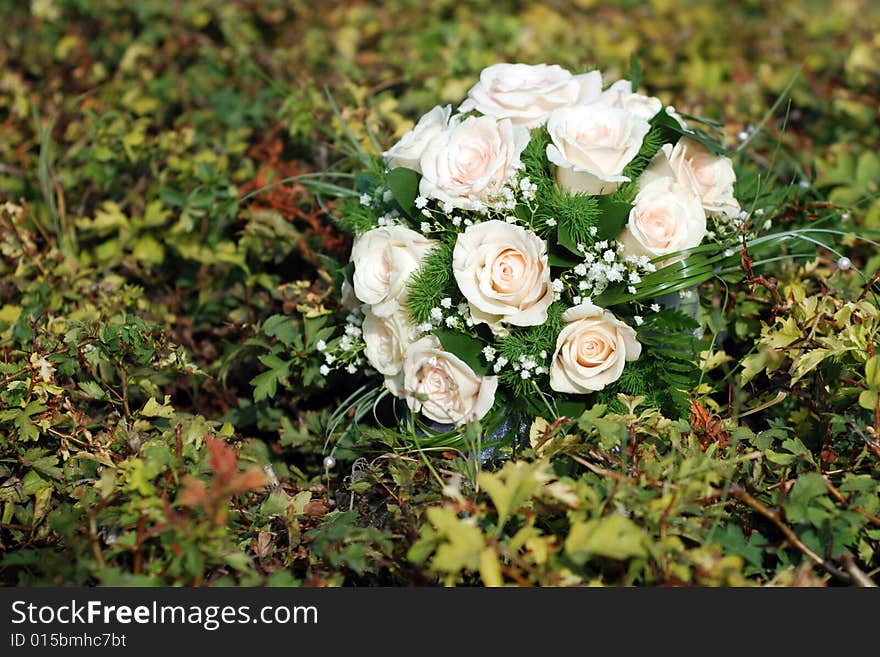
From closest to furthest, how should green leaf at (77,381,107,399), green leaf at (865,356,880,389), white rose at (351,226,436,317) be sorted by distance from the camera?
green leaf at (865,356,880,389), white rose at (351,226,436,317), green leaf at (77,381,107,399)

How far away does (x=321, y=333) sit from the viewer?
1.84m

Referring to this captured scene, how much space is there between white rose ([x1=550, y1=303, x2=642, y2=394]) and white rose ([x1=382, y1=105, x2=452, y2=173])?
0.45 m

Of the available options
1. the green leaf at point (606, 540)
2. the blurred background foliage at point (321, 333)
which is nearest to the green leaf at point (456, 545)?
the blurred background foliage at point (321, 333)

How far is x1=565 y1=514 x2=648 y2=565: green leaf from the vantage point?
1.18 meters

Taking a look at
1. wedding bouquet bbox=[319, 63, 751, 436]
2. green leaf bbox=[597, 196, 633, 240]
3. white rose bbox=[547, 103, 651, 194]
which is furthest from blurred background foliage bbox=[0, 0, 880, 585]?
white rose bbox=[547, 103, 651, 194]

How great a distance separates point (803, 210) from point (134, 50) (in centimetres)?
234

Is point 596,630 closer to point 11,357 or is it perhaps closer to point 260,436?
point 260,436

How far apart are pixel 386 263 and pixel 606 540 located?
70 cm

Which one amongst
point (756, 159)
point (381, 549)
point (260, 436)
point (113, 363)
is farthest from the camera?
point (756, 159)

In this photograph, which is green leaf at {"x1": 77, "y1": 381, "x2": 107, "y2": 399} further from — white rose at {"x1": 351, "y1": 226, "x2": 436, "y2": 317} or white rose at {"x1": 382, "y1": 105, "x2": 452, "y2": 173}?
white rose at {"x1": 382, "y1": 105, "x2": 452, "y2": 173}

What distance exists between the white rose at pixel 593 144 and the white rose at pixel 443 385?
0.42 meters

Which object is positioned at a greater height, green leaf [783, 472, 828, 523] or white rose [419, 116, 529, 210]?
white rose [419, 116, 529, 210]

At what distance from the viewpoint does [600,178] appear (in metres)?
1.48

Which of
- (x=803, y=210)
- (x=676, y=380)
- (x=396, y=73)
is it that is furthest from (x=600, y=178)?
(x=396, y=73)
